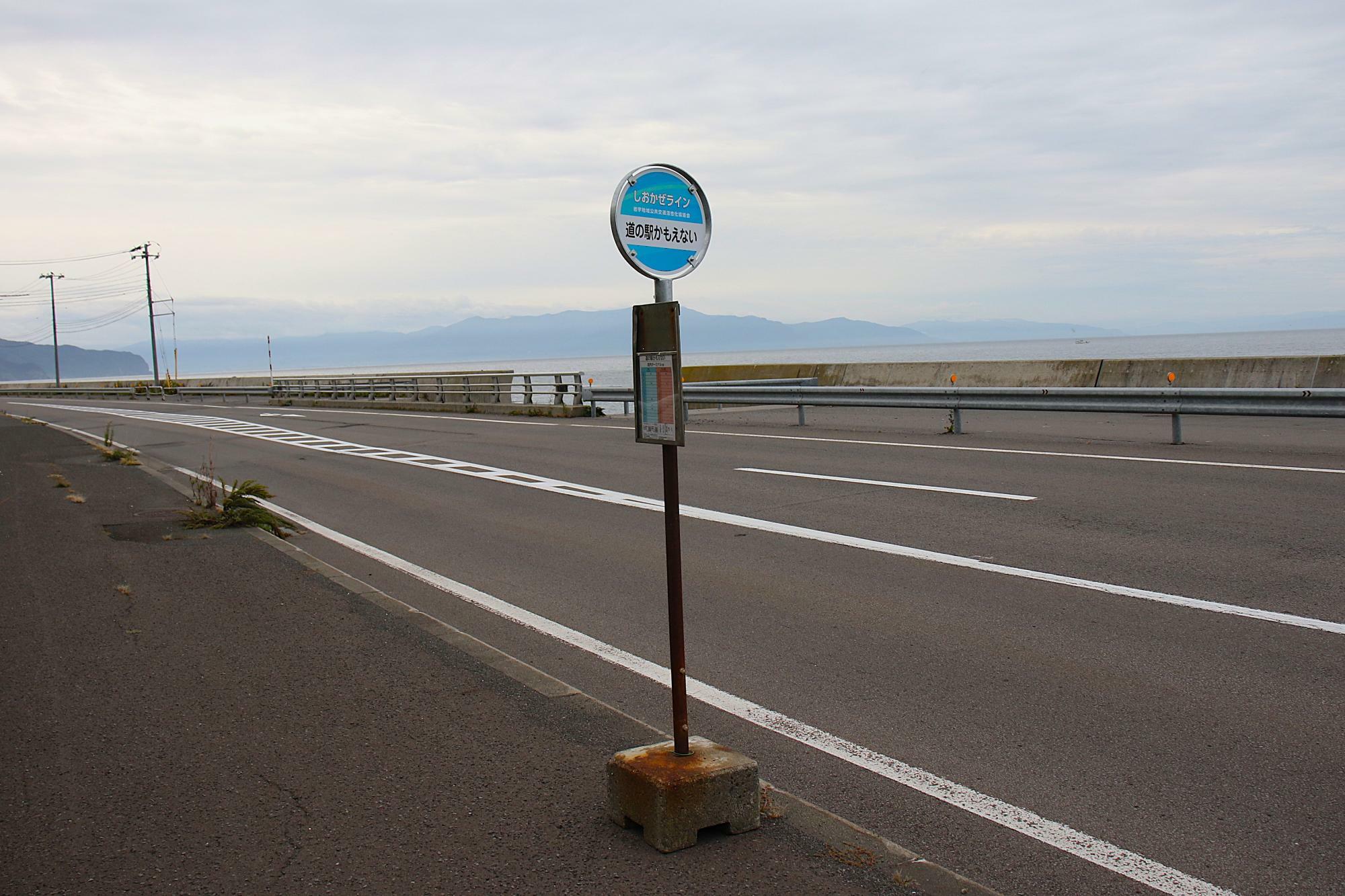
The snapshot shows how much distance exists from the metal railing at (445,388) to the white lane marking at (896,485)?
11799mm

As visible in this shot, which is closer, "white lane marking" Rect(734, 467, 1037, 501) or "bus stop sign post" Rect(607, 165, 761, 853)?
"bus stop sign post" Rect(607, 165, 761, 853)

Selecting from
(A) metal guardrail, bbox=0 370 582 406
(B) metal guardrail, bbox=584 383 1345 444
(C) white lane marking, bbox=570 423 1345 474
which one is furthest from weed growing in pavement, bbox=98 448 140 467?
(C) white lane marking, bbox=570 423 1345 474

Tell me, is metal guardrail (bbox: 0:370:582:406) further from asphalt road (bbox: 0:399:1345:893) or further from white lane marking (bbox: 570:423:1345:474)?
asphalt road (bbox: 0:399:1345:893)

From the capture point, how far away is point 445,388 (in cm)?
3189

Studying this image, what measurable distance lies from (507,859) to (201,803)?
1.28 metres

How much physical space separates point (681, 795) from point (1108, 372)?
19.7 meters

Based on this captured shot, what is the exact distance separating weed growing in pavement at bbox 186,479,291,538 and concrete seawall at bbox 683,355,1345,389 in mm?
14236

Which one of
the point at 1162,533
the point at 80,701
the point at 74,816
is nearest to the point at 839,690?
the point at 74,816

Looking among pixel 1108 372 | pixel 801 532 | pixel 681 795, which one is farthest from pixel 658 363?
pixel 1108 372

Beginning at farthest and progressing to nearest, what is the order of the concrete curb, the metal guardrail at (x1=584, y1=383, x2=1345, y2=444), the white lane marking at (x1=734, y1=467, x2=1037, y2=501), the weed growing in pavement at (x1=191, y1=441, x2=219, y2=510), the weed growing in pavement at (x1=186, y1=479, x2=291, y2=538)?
the metal guardrail at (x1=584, y1=383, x2=1345, y2=444) < the weed growing in pavement at (x1=191, y1=441, x2=219, y2=510) < the white lane marking at (x1=734, y1=467, x2=1037, y2=501) < the weed growing in pavement at (x1=186, y1=479, x2=291, y2=538) < the concrete curb

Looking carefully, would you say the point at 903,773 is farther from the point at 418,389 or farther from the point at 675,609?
the point at 418,389

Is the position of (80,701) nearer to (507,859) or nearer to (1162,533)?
(507,859)

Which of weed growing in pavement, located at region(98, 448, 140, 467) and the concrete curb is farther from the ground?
weed growing in pavement, located at region(98, 448, 140, 467)

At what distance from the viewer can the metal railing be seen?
25969mm
